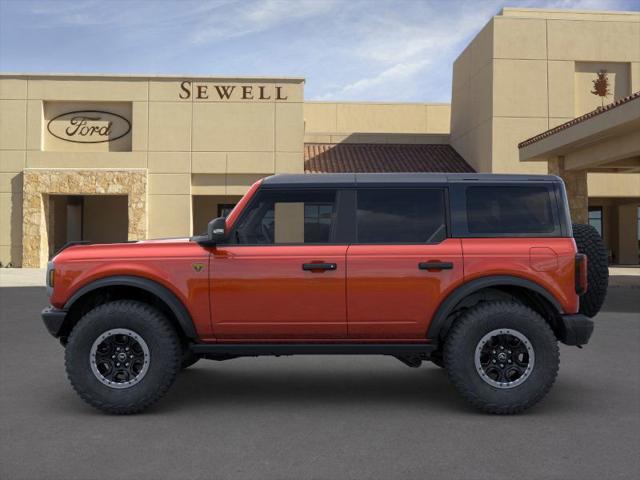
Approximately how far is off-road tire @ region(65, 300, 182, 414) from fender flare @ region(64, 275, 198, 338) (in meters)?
0.15

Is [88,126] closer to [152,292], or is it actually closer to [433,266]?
[152,292]

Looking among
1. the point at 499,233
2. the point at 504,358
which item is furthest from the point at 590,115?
the point at 504,358

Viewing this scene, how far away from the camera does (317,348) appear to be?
17.7 feet

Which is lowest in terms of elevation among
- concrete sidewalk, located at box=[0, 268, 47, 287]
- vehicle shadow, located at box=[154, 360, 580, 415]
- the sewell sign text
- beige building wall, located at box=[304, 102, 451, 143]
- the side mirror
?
vehicle shadow, located at box=[154, 360, 580, 415]

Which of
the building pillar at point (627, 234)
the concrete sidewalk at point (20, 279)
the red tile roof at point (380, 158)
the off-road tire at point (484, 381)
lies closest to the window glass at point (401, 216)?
the off-road tire at point (484, 381)

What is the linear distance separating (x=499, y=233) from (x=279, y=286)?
1.95 metres

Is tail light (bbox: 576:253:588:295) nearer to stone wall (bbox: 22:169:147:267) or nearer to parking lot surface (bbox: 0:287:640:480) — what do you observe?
parking lot surface (bbox: 0:287:640:480)

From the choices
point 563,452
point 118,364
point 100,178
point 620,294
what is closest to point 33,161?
point 100,178

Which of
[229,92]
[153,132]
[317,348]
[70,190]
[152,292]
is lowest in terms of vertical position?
[317,348]

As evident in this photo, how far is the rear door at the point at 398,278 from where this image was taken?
5.34 meters

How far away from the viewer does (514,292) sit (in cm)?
572

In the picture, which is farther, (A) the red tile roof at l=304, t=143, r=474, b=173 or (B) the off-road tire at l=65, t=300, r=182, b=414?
(A) the red tile roof at l=304, t=143, r=474, b=173

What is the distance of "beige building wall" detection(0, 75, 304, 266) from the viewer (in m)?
28.6

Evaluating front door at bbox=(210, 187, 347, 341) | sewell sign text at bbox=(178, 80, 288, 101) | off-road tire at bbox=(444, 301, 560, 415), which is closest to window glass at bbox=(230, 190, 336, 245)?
front door at bbox=(210, 187, 347, 341)
